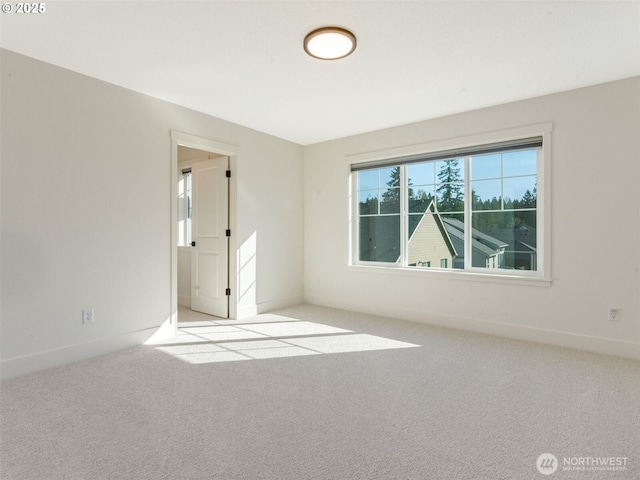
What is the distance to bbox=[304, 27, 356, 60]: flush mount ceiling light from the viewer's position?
7.95ft

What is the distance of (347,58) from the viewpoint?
2.83 metres

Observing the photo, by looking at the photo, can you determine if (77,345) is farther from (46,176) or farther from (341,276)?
(341,276)

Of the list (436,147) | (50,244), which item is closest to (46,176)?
(50,244)

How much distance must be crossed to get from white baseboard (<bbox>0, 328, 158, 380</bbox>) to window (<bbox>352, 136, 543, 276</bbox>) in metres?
3.03

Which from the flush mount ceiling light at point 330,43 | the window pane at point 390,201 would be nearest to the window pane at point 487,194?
the window pane at point 390,201

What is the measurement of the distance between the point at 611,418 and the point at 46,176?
4.43 metres

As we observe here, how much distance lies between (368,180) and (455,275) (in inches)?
71.4

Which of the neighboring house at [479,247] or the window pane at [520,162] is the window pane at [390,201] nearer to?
the neighboring house at [479,247]

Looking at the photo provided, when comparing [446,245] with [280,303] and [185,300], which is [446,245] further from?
[185,300]

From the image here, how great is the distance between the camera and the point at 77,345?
3070 millimetres

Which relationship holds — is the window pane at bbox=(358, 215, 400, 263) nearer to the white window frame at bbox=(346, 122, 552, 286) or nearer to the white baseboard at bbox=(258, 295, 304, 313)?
the white window frame at bbox=(346, 122, 552, 286)

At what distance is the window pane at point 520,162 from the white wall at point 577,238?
236 mm

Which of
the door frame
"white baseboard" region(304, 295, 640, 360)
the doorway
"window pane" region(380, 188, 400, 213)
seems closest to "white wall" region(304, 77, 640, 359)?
"white baseboard" region(304, 295, 640, 360)

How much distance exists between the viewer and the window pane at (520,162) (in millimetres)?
3754
